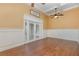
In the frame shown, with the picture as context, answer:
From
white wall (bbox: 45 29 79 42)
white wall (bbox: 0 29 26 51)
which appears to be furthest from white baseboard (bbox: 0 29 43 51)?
white wall (bbox: 45 29 79 42)

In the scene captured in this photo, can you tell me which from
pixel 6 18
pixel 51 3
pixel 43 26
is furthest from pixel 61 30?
pixel 6 18

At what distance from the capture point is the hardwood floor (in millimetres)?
1651

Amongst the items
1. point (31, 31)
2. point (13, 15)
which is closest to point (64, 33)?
point (31, 31)

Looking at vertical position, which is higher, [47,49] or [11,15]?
[11,15]

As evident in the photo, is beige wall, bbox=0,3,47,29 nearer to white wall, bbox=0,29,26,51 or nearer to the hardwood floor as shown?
white wall, bbox=0,29,26,51

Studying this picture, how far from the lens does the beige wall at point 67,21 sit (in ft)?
5.56

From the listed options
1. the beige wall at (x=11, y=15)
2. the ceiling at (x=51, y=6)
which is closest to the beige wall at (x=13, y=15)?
the beige wall at (x=11, y=15)

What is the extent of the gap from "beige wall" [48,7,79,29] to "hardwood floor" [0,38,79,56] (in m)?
0.16

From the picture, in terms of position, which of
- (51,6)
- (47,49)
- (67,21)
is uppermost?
(51,6)

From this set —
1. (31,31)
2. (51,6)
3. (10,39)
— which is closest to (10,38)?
(10,39)

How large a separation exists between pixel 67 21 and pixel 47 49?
1.22 feet

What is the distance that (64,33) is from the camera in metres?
1.73

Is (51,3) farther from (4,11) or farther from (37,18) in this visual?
(4,11)

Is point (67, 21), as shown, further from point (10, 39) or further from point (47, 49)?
point (10, 39)
